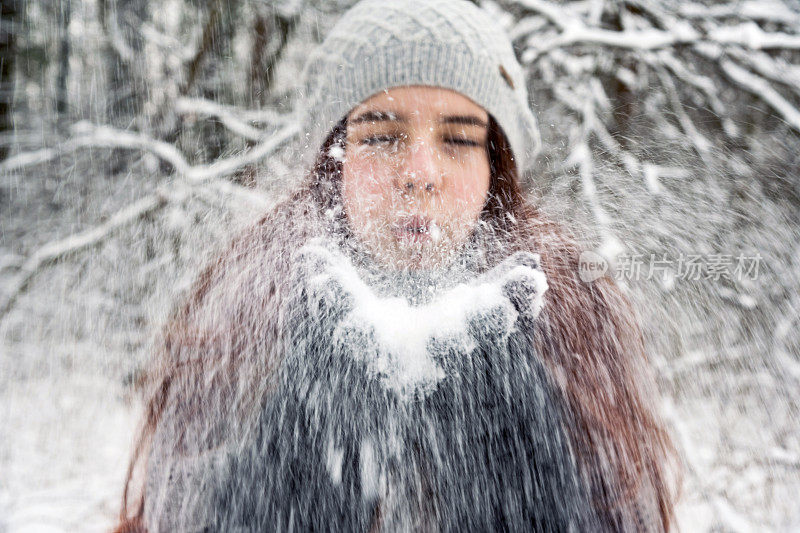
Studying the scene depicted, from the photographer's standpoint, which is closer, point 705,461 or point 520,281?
point 520,281

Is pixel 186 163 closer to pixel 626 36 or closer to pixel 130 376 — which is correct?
pixel 130 376

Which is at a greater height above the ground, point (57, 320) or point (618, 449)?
point (618, 449)

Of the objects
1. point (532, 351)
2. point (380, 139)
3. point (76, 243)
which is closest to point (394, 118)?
point (380, 139)

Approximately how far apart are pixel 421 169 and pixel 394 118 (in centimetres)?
9

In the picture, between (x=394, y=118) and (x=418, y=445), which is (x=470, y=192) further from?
(x=418, y=445)

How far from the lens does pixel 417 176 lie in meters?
0.63

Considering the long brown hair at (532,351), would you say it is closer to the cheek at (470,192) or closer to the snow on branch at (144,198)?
the cheek at (470,192)

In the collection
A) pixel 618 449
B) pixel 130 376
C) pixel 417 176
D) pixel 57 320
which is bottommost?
pixel 130 376

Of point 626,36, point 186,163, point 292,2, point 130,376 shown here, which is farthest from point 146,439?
point 626,36

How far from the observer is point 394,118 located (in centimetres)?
67

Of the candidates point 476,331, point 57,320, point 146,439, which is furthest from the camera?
point 57,320

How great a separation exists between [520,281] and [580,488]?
25 centimetres

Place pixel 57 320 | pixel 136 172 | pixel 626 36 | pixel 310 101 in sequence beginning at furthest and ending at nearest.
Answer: pixel 57 320, pixel 136 172, pixel 626 36, pixel 310 101

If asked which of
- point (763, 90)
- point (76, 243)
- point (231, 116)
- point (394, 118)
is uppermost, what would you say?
point (394, 118)
